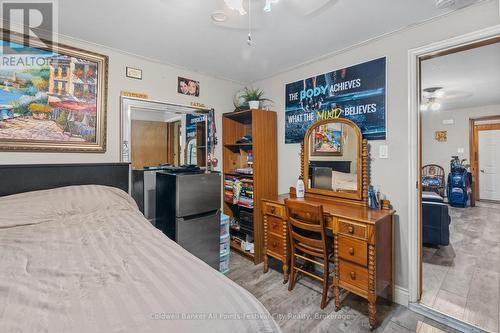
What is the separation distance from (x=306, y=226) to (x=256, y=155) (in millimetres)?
1102

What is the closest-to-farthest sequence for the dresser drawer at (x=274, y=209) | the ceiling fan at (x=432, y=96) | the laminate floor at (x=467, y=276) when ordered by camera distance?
the laminate floor at (x=467, y=276), the dresser drawer at (x=274, y=209), the ceiling fan at (x=432, y=96)

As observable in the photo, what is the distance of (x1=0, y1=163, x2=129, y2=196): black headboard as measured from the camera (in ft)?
5.96

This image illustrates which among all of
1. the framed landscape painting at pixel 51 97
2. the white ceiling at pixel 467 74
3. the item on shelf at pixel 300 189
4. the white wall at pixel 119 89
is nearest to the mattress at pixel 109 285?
the white wall at pixel 119 89

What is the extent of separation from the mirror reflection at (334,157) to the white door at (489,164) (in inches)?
231

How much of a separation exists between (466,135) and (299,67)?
5429mm

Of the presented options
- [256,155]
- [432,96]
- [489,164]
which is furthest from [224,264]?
[489,164]

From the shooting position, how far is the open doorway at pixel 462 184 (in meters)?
2.06

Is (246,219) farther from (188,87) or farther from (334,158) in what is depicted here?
(188,87)

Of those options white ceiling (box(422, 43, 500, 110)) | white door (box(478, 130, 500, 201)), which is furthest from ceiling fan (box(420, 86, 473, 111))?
white door (box(478, 130, 500, 201))

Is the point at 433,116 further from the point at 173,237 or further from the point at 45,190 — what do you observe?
the point at 45,190

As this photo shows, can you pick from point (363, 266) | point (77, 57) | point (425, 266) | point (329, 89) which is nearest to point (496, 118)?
point (425, 266)

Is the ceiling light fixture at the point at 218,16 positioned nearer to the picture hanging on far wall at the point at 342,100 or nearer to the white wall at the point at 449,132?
the picture hanging on far wall at the point at 342,100

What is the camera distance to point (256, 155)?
2805mm

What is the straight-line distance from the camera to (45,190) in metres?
1.85
